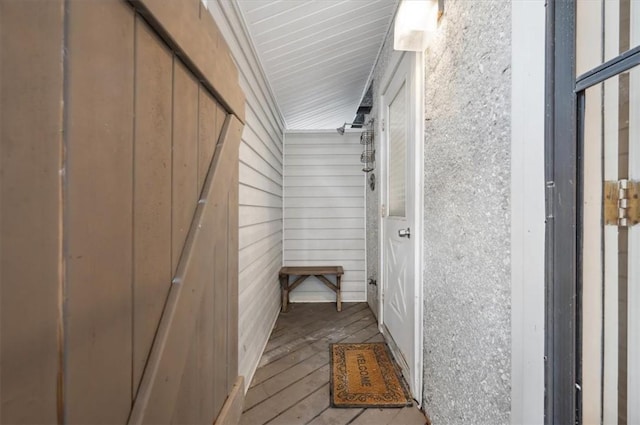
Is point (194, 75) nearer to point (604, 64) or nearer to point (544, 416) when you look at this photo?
point (604, 64)

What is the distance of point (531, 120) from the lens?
805 mm

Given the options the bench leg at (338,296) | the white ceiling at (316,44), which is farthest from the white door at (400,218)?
the bench leg at (338,296)

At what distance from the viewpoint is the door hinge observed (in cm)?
63

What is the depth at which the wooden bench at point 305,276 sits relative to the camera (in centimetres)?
324

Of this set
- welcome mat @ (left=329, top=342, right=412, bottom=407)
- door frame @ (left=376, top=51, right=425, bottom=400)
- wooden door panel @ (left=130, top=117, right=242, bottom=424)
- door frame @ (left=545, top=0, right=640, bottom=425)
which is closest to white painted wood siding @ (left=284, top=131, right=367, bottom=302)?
welcome mat @ (left=329, top=342, right=412, bottom=407)

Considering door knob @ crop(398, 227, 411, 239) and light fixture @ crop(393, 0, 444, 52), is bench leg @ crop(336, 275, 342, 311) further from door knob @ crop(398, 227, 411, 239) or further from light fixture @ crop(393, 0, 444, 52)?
light fixture @ crop(393, 0, 444, 52)

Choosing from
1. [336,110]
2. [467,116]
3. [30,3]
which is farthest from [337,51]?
[30,3]

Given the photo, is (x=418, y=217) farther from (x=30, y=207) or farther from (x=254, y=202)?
(x=30, y=207)

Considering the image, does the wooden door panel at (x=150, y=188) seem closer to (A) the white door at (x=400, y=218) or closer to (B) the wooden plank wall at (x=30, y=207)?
(B) the wooden plank wall at (x=30, y=207)

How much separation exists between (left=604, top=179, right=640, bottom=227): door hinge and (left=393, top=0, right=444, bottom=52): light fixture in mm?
1097

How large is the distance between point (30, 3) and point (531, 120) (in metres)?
1.09

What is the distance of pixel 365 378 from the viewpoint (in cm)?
185

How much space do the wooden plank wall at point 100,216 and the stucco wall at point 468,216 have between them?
964 millimetres

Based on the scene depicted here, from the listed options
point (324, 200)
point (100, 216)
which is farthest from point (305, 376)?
point (324, 200)
